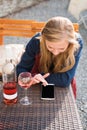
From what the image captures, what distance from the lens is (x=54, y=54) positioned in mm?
1672

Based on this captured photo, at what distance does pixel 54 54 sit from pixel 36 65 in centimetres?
22

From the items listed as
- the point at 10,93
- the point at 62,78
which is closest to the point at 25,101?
the point at 10,93

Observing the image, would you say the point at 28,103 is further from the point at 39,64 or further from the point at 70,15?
the point at 70,15

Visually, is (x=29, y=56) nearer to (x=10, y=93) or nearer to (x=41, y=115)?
(x=10, y=93)

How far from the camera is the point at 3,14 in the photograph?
414 cm

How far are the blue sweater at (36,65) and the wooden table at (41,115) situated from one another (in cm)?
13

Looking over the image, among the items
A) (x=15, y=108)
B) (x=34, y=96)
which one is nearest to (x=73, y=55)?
(x=34, y=96)

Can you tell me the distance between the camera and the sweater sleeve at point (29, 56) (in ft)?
5.82

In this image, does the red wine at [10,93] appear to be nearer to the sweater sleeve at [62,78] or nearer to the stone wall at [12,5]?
the sweater sleeve at [62,78]

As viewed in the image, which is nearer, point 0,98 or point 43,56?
point 0,98

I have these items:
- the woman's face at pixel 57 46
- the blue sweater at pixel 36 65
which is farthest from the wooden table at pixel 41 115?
the woman's face at pixel 57 46

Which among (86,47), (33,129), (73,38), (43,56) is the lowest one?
(86,47)

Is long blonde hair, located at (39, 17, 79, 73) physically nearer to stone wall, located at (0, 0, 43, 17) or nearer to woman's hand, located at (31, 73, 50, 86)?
woman's hand, located at (31, 73, 50, 86)

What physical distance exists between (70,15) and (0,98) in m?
2.93
